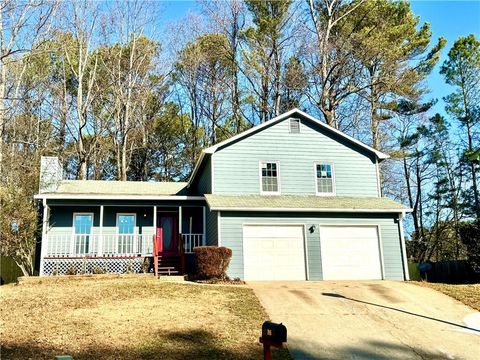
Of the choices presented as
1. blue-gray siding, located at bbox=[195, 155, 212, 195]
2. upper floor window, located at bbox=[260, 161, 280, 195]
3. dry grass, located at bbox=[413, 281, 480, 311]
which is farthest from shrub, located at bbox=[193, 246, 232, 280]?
dry grass, located at bbox=[413, 281, 480, 311]

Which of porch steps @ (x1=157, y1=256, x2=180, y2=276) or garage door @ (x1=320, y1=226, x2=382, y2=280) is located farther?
porch steps @ (x1=157, y1=256, x2=180, y2=276)

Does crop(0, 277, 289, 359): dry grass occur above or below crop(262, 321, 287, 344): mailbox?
below

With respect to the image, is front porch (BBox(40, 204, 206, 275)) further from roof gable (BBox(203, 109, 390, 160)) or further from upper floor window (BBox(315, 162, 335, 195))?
upper floor window (BBox(315, 162, 335, 195))

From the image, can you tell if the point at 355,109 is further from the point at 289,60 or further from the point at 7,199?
the point at 7,199

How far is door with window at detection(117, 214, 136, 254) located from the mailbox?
12781 millimetres

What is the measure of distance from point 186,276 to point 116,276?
2.46m

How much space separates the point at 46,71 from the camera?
87.0ft

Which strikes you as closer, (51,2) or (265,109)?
(51,2)

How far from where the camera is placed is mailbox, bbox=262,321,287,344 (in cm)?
494

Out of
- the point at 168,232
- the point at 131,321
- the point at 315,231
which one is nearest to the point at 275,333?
the point at 131,321

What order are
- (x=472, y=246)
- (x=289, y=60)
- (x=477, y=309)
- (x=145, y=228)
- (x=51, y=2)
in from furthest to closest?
(x=289, y=60) < (x=145, y=228) < (x=472, y=246) < (x=51, y=2) < (x=477, y=309)

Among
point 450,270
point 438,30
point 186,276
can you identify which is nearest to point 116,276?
point 186,276

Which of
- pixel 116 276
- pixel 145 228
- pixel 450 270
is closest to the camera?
pixel 116 276

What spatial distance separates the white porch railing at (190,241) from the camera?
58.3 ft
